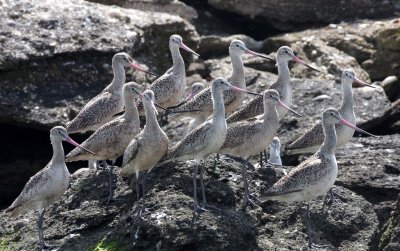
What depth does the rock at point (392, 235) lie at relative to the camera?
1358cm

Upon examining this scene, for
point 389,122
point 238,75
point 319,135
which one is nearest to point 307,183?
point 319,135

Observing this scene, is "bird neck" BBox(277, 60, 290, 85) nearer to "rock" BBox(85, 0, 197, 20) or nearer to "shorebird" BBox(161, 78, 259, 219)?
"shorebird" BBox(161, 78, 259, 219)

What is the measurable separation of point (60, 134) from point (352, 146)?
4.64m

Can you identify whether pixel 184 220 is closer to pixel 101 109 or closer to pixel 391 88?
pixel 101 109

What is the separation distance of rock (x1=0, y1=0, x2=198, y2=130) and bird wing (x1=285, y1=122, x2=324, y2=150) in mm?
3761

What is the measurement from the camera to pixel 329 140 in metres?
15.0

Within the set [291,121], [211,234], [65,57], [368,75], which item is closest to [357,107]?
[291,121]

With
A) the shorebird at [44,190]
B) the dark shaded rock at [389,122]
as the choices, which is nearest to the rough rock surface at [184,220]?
the shorebird at [44,190]

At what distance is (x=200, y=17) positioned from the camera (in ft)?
82.4

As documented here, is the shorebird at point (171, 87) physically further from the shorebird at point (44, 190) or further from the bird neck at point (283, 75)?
the shorebird at point (44, 190)

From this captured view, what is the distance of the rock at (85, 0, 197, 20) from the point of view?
2308 cm

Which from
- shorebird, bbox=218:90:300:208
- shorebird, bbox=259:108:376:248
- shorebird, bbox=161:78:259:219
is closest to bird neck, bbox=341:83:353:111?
shorebird, bbox=218:90:300:208

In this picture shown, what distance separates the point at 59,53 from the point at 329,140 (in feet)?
18.8

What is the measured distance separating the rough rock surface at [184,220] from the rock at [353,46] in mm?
6484
